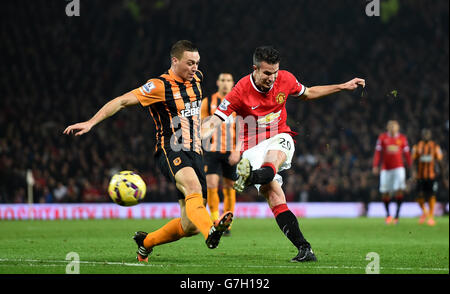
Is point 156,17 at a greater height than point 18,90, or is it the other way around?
point 156,17

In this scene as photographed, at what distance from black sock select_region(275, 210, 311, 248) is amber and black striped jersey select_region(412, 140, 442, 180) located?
1003 cm

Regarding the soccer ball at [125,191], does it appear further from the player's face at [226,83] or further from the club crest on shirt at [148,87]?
the player's face at [226,83]

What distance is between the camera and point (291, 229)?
22.0 feet

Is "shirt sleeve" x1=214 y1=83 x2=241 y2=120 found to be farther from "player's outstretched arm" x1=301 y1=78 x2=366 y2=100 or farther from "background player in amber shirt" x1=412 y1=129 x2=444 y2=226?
"background player in amber shirt" x1=412 y1=129 x2=444 y2=226

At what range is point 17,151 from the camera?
21.7m

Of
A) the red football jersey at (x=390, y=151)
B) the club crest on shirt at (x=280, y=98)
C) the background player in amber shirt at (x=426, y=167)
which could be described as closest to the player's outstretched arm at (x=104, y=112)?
the club crest on shirt at (x=280, y=98)

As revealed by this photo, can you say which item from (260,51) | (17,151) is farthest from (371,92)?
(260,51)

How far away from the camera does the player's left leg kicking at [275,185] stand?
6.19 meters

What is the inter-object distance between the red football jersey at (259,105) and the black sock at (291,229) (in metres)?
0.82

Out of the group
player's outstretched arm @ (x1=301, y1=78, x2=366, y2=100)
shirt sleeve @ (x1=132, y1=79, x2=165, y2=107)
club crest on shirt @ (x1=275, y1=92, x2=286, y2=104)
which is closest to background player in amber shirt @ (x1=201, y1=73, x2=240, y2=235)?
player's outstretched arm @ (x1=301, y1=78, x2=366, y2=100)

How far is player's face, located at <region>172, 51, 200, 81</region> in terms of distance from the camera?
6.71 m

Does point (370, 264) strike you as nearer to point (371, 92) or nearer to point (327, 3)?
point (371, 92)

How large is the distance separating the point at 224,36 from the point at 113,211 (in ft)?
37.6

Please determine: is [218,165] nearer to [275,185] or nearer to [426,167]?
[275,185]
